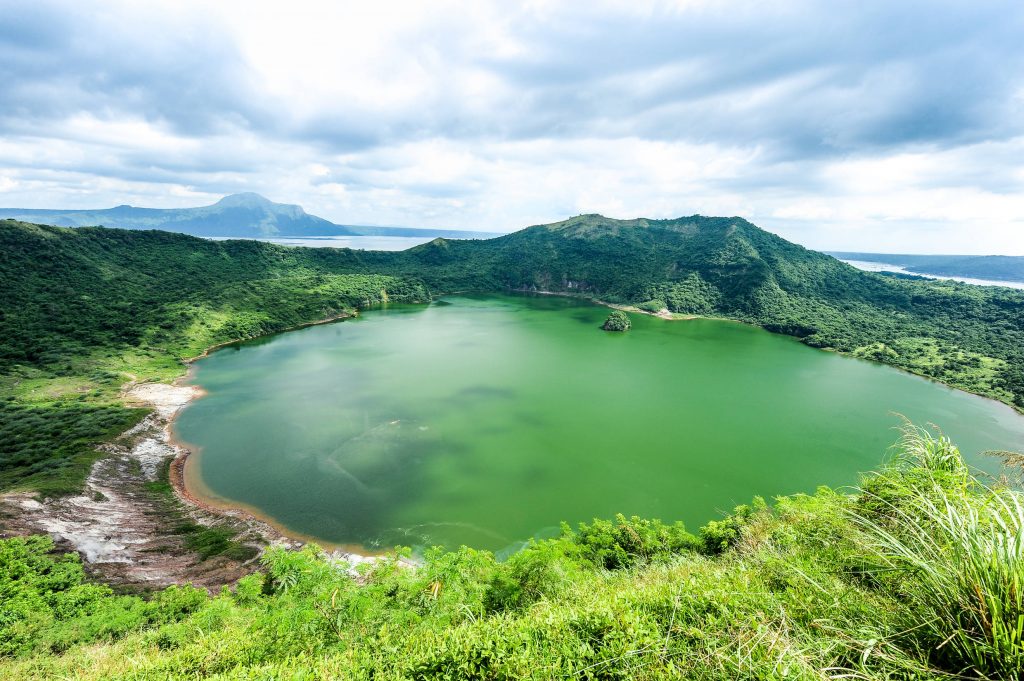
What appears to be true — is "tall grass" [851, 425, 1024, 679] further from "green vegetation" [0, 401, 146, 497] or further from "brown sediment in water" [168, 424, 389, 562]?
"green vegetation" [0, 401, 146, 497]

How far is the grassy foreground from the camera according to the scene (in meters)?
5.05

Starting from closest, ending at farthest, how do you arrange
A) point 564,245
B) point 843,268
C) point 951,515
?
point 951,515 < point 843,268 < point 564,245

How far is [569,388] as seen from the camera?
46.6 m

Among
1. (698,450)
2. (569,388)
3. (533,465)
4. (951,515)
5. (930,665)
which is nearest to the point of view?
(930,665)

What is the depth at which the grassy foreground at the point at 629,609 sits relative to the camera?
199 inches

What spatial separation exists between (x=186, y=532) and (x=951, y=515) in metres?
31.6

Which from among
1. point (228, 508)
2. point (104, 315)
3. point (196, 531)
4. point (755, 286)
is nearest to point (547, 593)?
point (196, 531)

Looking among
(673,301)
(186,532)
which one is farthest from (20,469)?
(673,301)

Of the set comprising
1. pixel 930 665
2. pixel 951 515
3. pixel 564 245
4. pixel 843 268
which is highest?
pixel 564 245

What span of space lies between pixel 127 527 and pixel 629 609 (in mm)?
28607

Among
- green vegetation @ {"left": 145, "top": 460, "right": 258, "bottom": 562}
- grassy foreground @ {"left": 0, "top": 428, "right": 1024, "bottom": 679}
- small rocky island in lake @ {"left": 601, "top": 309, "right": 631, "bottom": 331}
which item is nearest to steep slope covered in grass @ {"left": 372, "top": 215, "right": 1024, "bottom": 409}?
small rocky island in lake @ {"left": 601, "top": 309, "right": 631, "bottom": 331}

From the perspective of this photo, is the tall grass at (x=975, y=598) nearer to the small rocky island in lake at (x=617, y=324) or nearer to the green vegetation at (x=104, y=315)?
the green vegetation at (x=104, y=315)

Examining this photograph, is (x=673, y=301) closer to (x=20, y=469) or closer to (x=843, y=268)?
(x=843, y=268)

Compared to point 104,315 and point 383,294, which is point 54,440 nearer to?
point 104,315
